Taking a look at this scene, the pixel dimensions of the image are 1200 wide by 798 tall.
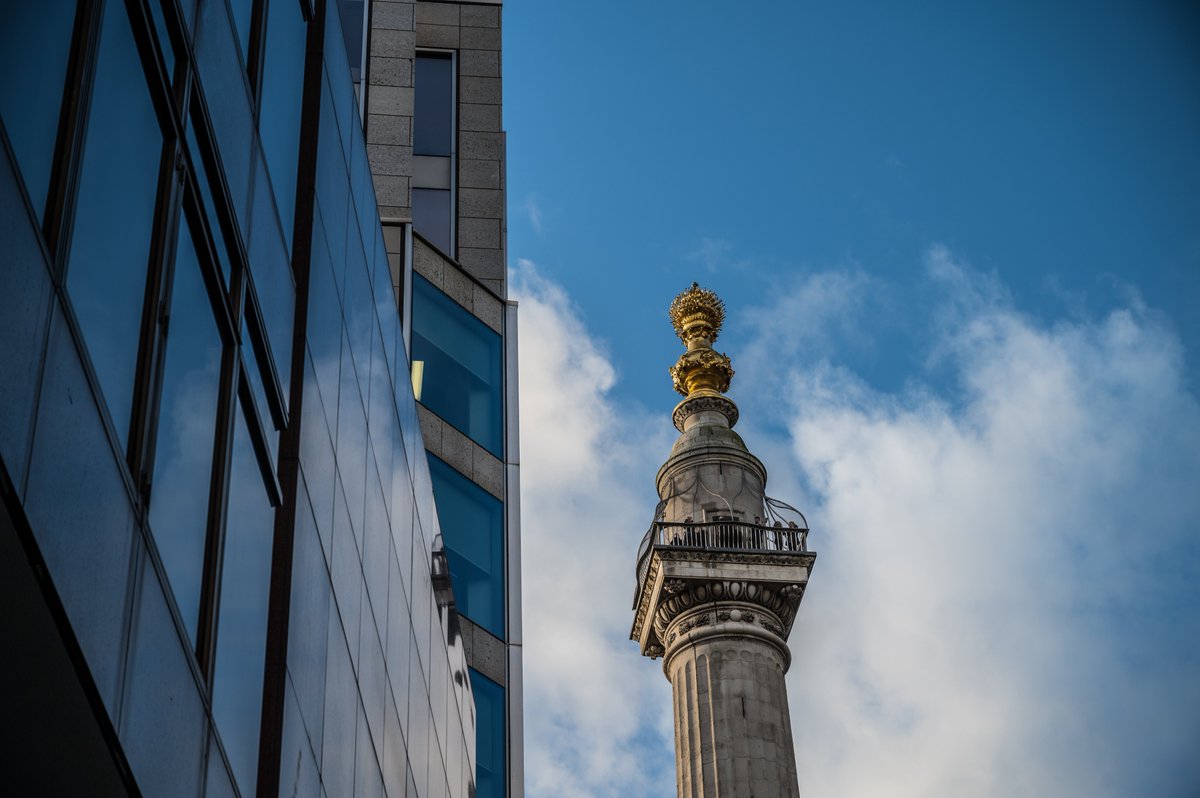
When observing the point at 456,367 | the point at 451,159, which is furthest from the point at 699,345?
the point at 456,367

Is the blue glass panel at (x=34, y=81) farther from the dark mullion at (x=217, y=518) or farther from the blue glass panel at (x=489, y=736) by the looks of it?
the blue glass panel at (x=489, y=736)

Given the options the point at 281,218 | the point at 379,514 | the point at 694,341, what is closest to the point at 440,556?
the point at 379,514

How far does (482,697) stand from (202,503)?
750 inches

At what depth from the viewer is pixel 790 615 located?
4381cm

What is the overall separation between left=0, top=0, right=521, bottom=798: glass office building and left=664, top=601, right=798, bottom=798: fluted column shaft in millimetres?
15298

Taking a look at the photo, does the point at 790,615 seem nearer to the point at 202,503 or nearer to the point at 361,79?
the point at 361,79

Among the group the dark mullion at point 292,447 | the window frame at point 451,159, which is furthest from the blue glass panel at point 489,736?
the dark mullion at point 292,447

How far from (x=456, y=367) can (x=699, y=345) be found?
1814cm

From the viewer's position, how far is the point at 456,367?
32.9 metres

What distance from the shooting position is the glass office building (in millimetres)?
8836

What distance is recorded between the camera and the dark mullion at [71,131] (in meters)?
9.00

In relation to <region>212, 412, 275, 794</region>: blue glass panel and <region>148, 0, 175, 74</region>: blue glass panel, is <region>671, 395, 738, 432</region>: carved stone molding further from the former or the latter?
<region>148, 0, 175, 74</region>: blue glass panel

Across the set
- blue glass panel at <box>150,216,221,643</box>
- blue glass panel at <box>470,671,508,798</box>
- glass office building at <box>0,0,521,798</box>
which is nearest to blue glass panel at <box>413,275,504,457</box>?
blue glass panel at <box>470,671,508,798</box>

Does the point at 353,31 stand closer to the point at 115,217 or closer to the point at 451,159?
the point at 451,159
